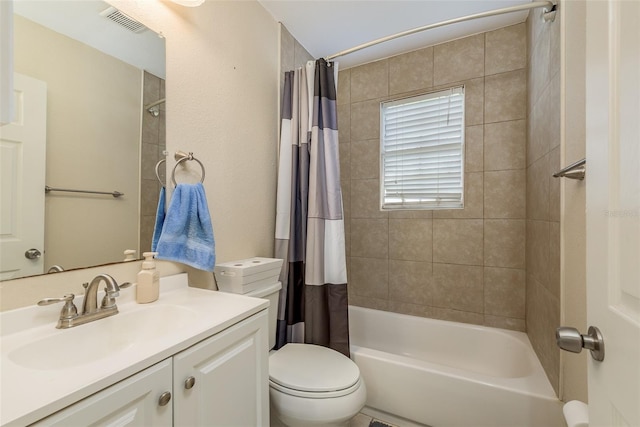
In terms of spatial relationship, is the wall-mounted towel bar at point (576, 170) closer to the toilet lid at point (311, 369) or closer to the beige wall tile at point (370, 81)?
the toilet lid at point (311, 369)

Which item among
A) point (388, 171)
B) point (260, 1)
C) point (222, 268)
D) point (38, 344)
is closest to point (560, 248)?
point (388, 171)

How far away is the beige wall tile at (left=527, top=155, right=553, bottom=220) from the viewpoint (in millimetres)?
1343

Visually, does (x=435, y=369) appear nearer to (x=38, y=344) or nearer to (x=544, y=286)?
(x=544, y=286)

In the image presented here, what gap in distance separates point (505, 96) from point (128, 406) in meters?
2.44

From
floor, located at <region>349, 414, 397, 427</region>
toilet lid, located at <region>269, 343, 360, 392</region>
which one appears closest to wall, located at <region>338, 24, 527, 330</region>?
floor, located at <region>349, 414, 397, 427</region>

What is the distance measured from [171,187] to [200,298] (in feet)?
1.61

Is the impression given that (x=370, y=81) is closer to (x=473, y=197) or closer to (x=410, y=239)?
(x=473, y=197)

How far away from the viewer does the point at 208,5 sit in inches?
50.7

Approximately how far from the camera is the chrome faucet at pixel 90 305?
30.3 inches

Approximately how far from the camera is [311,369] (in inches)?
49.8

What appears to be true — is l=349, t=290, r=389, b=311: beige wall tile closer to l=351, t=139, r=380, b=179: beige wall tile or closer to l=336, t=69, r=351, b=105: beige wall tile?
l=351, t=139, r=380, b=179: beige wall tile

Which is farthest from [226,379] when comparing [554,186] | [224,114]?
[554,186]

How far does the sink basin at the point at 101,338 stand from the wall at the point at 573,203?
139cm

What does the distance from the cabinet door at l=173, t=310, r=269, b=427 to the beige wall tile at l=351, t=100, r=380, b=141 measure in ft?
5.74
